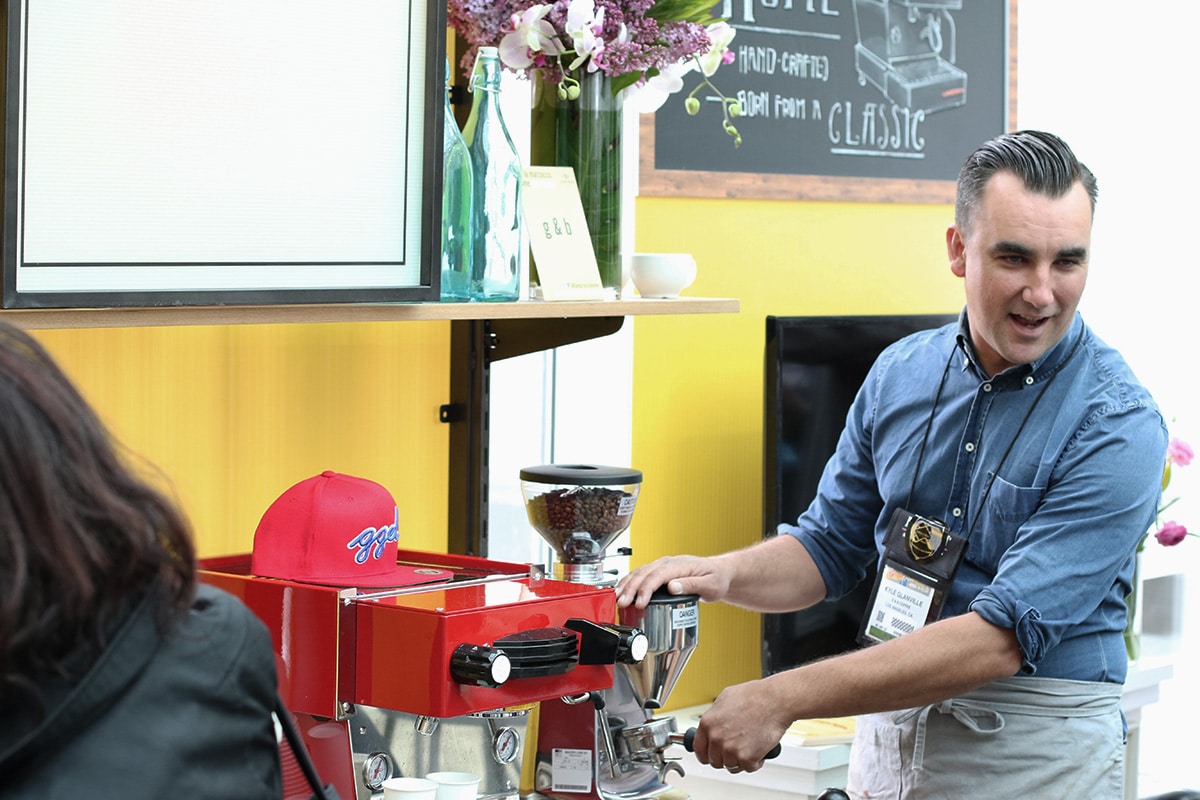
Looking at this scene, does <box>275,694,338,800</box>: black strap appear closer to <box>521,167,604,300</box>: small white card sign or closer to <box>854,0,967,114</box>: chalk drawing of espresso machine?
<box>521,167,604,300</box>: small white card sign

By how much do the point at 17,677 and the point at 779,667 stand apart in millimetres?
2366

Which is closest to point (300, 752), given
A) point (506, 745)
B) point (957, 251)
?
point (506, 745)

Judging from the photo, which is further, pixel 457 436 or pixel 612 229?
pixel 457 436

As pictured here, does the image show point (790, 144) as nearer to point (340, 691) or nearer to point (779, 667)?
point (779, 667)

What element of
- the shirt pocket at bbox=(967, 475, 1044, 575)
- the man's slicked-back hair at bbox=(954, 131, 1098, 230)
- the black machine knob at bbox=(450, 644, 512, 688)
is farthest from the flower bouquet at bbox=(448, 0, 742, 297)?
→ the black machine knob at bbox=(450, 644, 512, 688)

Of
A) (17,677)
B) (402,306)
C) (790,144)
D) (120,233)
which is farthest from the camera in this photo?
(790,144)

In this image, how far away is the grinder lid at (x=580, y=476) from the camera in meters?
2.00

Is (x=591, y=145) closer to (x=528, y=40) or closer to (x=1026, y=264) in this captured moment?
(x=528, y=40)

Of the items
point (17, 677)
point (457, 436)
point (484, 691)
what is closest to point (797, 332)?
point (457, 436)

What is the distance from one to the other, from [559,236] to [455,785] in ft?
2.52

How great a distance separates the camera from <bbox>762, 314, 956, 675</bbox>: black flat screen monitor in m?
3.05

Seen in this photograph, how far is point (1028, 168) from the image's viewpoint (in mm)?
2029

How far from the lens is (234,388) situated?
2117 millimetres

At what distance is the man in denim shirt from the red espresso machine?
25 centimetres
